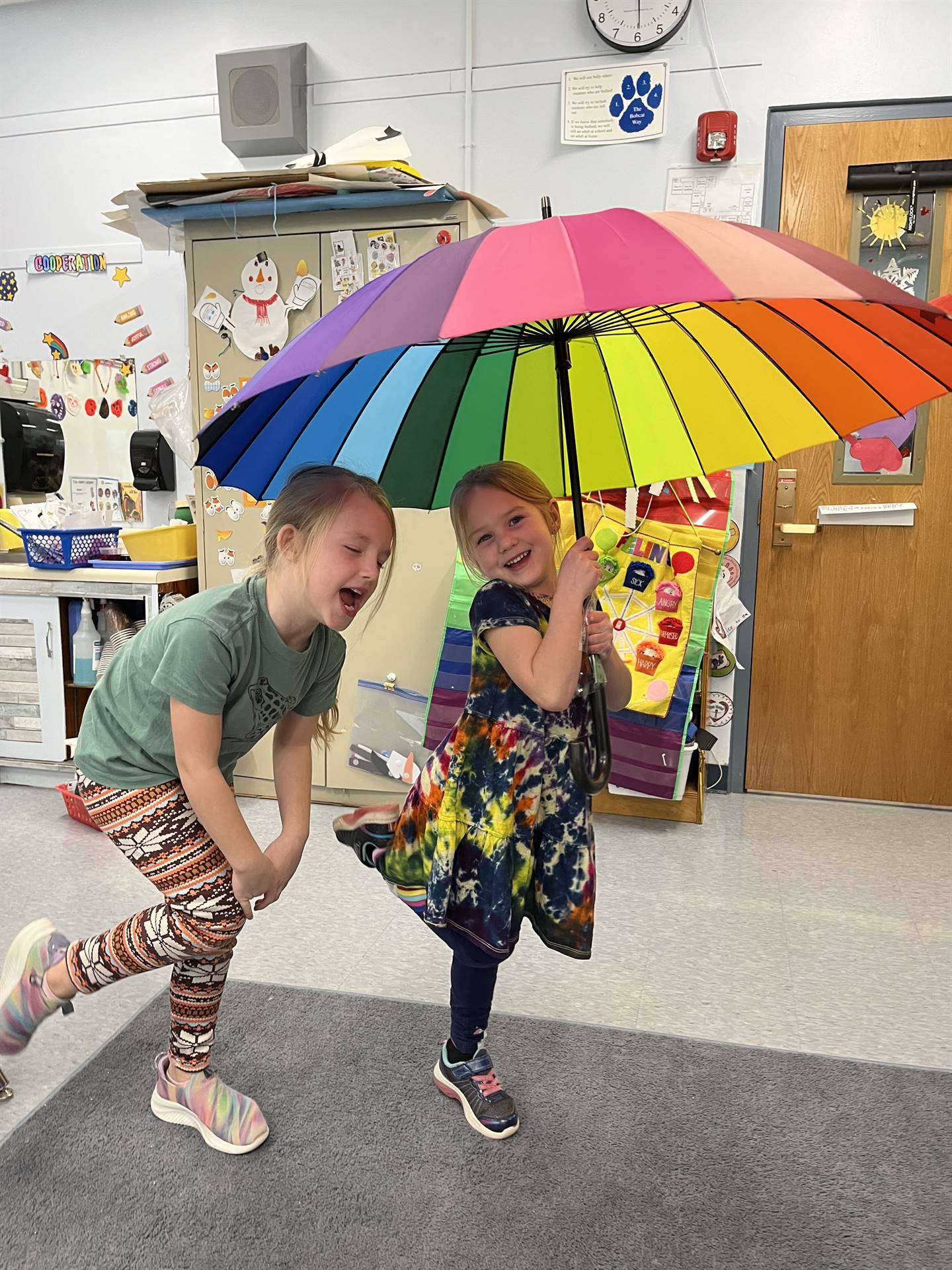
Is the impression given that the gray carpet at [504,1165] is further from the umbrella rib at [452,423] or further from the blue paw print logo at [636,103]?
the blue paw print logo at [636,103]

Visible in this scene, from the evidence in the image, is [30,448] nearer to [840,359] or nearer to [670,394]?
[670,394]

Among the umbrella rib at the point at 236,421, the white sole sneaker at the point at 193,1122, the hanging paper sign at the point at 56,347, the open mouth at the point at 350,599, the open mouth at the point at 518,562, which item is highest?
the hanging paper sign at the point at 56,347

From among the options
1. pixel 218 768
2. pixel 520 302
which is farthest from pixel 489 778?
pixel 520 302

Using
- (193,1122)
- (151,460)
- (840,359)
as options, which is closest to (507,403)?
(840,359)

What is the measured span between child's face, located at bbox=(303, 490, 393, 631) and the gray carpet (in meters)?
0.86

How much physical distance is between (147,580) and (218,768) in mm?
1800

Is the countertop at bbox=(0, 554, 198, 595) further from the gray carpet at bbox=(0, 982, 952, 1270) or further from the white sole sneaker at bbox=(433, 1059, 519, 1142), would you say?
the white sole sneaker at bbox=(433, 1059, 519, 1142)

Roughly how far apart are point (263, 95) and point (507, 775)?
9.46ft

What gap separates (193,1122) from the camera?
1.51m

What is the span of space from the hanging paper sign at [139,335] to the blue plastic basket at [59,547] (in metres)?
0.89

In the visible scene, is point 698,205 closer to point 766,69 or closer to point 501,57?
point 766,69

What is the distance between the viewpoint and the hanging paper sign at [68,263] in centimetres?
355

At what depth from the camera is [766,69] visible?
9.73 feet

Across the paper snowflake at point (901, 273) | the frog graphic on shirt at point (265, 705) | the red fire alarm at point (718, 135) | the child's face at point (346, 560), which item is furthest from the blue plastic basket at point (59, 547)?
the paper snowflake at point (901, 273)
